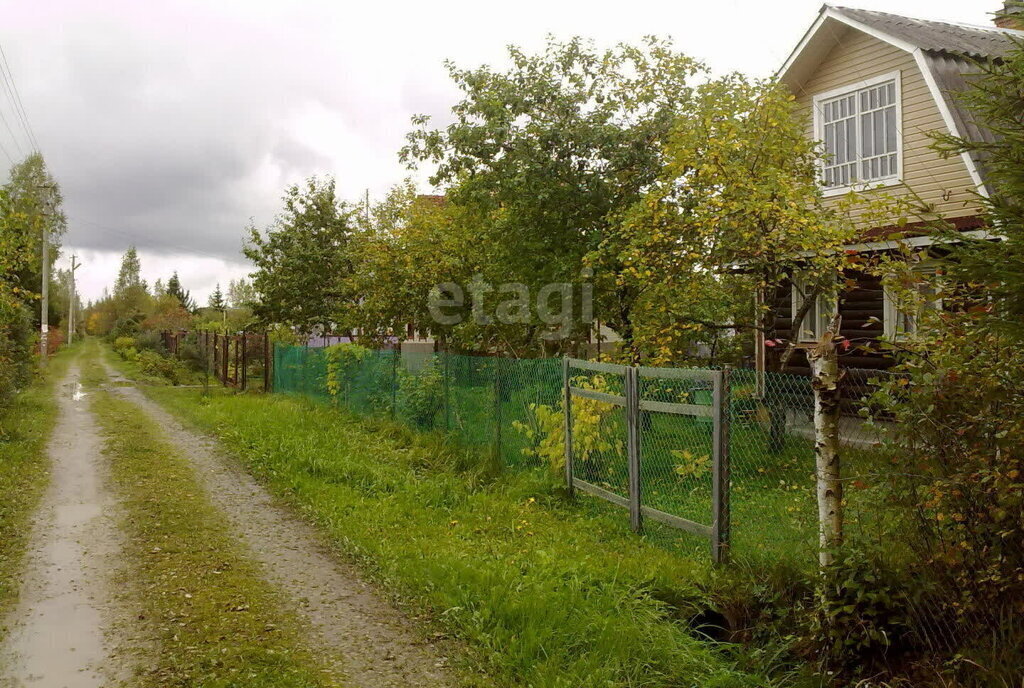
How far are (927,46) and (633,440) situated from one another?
823 centimetres

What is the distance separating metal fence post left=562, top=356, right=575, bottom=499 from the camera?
8.57 meters

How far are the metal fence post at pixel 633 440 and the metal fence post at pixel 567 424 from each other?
1.26 metres

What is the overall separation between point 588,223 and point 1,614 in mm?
9982

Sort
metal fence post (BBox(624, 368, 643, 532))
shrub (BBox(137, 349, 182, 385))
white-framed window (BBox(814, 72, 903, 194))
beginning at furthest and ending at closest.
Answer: shrub (BBox(137, 349, 182, 385)) < white-framed window (BBox(814, 72, 903, 194)) < metal fence post (BBox(624, 368, 643, 532))

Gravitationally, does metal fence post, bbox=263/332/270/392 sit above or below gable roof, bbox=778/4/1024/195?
below

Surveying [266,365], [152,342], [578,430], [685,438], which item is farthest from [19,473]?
[152,342]

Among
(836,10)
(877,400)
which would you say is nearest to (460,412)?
(877,400)

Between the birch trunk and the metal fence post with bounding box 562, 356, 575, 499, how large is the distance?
4.00 m

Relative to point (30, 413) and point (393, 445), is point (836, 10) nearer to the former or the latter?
point (393, 445)

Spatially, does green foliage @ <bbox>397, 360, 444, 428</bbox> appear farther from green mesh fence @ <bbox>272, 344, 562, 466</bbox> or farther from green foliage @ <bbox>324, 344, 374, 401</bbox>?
green foliage @ <bbox>324, 344, 374, 401</bbox>

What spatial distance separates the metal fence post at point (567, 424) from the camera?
337 inches

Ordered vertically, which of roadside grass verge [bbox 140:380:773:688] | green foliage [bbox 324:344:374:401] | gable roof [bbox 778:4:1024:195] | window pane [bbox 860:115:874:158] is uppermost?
A: gable roof [bbox 778:4:1024:195]

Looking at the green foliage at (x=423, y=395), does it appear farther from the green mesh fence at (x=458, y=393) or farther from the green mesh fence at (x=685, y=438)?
the green mesh fence at (x=685, y=438)

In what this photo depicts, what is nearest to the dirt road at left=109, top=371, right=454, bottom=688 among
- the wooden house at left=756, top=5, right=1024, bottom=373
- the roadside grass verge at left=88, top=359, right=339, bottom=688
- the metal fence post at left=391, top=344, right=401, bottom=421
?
the roadside grass verge at left=88, top=359, right=339, bottom=688
